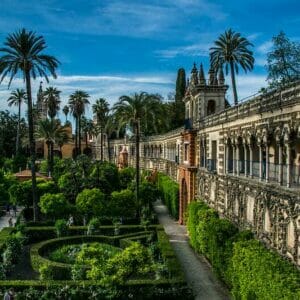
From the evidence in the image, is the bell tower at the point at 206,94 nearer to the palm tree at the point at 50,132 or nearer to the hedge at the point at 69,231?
the hedge at the point at 69,231

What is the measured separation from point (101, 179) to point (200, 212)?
2068 cm

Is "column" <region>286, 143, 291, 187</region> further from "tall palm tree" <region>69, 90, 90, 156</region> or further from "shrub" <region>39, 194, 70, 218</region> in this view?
"tall palm tree" <region>69, 90, 90, 156</region>

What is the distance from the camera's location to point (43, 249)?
1292 inches

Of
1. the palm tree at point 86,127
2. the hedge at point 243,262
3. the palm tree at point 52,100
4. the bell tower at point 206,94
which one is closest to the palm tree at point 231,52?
the bell tower at point 206,94

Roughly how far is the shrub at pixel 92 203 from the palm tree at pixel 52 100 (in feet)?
178

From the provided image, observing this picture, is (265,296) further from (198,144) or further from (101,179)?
(101,179)

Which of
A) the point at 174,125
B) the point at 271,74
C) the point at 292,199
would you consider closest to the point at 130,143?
Result: the point at 174,125

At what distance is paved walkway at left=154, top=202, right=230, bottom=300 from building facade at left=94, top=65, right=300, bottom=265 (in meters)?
3.65

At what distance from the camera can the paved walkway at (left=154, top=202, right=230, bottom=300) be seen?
2564cm

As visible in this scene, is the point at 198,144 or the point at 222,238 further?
the point at 198,144

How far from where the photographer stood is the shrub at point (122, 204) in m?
44.2

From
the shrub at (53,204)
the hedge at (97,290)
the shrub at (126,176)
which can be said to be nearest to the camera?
the hedge at (97,290)

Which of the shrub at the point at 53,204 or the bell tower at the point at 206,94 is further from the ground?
the bell tower at the point at 206,94

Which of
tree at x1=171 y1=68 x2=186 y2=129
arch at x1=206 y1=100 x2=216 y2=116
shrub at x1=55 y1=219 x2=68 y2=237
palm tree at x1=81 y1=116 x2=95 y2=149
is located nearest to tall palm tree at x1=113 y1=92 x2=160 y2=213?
arch at x1=206 y1=100 x2=216 y2=116
